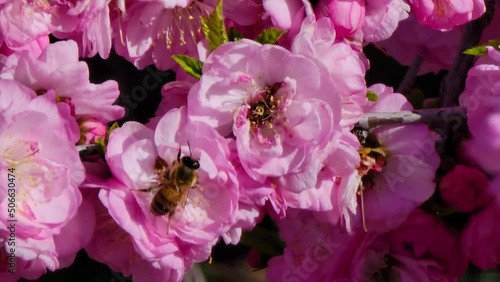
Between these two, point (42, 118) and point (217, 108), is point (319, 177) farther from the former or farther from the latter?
point (42, 118)

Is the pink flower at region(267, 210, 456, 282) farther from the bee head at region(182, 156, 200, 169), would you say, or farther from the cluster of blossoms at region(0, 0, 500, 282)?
the bee head at region(182, 156, 200, 169)

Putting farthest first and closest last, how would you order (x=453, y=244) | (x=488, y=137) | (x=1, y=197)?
(x=453, y=244)
(x=488, y=137)
(x=1, y=197)

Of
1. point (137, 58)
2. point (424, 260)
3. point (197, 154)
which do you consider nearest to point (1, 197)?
point (197, 154)

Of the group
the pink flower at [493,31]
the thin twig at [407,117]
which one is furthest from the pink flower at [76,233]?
the pink flower at [493,31]

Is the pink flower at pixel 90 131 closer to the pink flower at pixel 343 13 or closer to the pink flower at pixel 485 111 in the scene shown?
the pink flower at pixel 343 13

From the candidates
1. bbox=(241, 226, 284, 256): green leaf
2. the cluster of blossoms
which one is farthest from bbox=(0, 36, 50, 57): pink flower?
bbox=(241, 226, 284, 256): green leaf

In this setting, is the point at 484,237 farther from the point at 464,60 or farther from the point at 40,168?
the point at 40,168

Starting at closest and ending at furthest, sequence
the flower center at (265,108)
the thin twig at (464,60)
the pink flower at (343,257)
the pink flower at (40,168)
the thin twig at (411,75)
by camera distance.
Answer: the pink flower at (40,168) < the flower center at (265,108) < the pink flower at (343,257) < the thin twig at (464,60) < the thin twig at (411,75)
